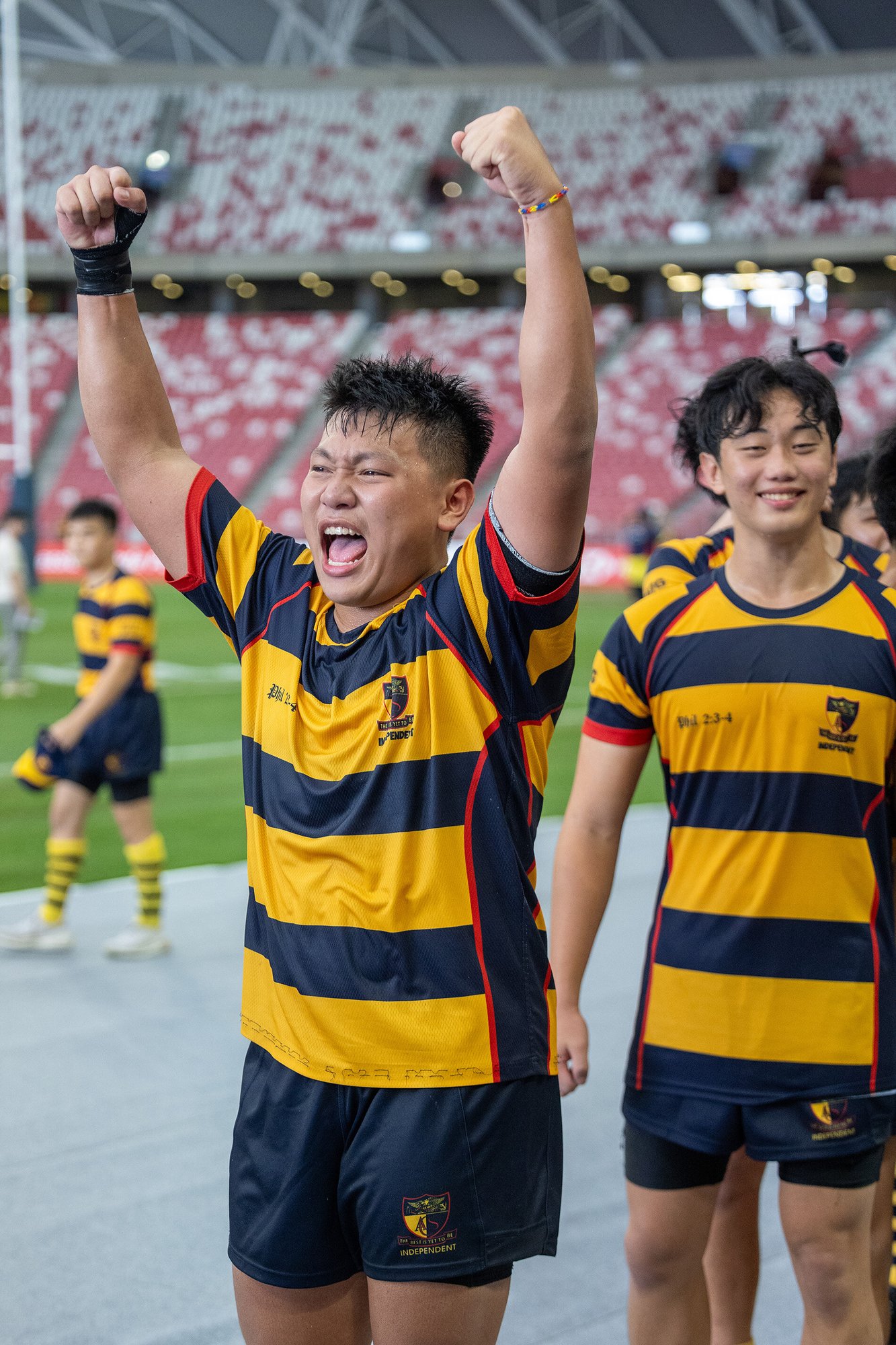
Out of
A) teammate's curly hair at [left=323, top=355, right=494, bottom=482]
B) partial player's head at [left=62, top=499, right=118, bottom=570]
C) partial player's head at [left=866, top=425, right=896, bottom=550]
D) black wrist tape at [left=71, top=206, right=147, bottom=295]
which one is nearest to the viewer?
teammate's curly hair at [left=323, top=355, right=494, bottom=482]

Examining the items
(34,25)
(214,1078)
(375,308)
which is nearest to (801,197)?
(375,308)

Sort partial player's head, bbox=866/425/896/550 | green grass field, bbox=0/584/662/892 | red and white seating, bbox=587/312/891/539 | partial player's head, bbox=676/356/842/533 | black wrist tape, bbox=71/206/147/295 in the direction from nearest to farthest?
black wrist tape, bbox=71/206/147/295
partial player's head, bbox=676/356/842/533
partial player's head, bbox=866/425/896/550
green grass field, bbox=0/584/662/892
red and white seating, bbox=587/312/891/539

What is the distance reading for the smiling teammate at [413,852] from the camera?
5.50ft

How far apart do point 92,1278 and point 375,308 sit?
37.8 metres

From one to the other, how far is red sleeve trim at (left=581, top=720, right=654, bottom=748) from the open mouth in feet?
2.68

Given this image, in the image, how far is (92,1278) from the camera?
3.19 metres

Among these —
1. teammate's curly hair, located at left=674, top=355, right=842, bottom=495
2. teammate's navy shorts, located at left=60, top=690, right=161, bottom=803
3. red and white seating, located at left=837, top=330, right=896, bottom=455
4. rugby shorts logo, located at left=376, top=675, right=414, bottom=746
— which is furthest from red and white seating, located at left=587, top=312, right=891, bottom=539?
rugby shorts logo, located at left=376, top=675, right=414, bottom=746

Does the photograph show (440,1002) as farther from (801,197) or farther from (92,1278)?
(801,197)

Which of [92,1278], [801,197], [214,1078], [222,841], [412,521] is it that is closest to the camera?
[412,521]

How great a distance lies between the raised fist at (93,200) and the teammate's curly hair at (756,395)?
112 centimetres

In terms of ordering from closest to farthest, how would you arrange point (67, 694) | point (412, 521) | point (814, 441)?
point (412, 521)
point (814, 441)
point (67, 694)

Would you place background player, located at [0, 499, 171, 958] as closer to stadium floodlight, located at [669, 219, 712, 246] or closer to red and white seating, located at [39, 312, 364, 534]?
red and white seating, located at [39, 312, 364, 534]

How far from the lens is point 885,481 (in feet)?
8.92

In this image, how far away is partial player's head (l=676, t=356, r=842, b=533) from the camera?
2.36m
